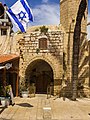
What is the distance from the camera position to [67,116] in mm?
12969

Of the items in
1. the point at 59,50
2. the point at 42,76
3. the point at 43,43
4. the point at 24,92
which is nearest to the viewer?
the point at 24,92

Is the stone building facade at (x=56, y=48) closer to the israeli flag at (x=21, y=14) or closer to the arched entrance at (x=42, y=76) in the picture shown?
the arched entrance at (x=42, y=76)

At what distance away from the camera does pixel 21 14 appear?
15.8m

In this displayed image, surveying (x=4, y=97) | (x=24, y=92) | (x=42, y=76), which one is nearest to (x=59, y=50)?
(x=42, y=76)

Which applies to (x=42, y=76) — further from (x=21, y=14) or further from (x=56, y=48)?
(x=21, y=14)

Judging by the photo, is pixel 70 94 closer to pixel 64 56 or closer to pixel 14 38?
pixel 64 56

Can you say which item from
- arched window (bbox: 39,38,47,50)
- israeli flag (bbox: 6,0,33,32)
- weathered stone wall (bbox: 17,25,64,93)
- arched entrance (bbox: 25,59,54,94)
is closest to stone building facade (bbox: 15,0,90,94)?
weathered stone wall (bbox: 17,25,64,93)

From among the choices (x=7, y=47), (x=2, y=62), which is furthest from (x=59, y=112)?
(x=7, y=47)

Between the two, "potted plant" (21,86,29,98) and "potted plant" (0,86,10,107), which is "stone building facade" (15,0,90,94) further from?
"potted plant" (0,86,10,107)

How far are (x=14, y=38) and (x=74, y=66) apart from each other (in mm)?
6221

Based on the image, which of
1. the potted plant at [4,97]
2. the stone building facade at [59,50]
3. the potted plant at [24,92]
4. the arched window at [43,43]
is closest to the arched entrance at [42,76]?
the stone building facade at [59,50]

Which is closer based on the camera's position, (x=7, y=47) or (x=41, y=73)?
(x=7, y=47)

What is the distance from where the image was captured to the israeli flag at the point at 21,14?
15727mm

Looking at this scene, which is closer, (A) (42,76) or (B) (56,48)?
(B) (56,48)
